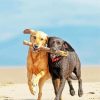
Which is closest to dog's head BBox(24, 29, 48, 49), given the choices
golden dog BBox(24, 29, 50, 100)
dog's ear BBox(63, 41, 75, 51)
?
golden dog BBox(24, 29, 50, 100)

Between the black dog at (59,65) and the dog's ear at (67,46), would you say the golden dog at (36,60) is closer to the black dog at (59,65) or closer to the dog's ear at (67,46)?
the black dog at (59,65)

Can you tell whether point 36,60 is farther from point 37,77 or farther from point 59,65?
point 59,65

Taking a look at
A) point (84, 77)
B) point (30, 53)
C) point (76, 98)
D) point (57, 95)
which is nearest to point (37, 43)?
point (30, 53)

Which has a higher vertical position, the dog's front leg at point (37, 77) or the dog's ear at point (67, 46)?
the dog's ear at point (67, 46)

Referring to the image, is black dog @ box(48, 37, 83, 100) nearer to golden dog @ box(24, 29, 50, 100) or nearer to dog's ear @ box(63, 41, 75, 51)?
dog's ear @ box(63, 41, 75, 51)

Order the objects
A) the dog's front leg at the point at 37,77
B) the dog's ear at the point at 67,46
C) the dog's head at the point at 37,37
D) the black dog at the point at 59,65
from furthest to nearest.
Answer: the dog's ear at the point at 67,46 → the black dog at the point at 59,65 → the dog's head at the point at 37,37 → the dog's front leg at the point at 37,77

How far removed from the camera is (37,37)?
40.6 ft

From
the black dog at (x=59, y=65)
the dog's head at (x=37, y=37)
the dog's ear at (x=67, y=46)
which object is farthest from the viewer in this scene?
the dog's ear at (x=67, y=46)

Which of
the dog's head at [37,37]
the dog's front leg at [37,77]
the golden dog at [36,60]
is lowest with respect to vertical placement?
the dog's front leg at [37,77]

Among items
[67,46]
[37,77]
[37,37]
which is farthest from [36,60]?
[67,46]

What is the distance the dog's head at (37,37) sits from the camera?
40.5 feet

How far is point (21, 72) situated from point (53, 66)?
786 inches

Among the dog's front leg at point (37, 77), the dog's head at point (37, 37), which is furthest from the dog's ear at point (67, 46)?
the dog's front leg at point (37, 77)

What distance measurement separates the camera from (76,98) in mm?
15805
